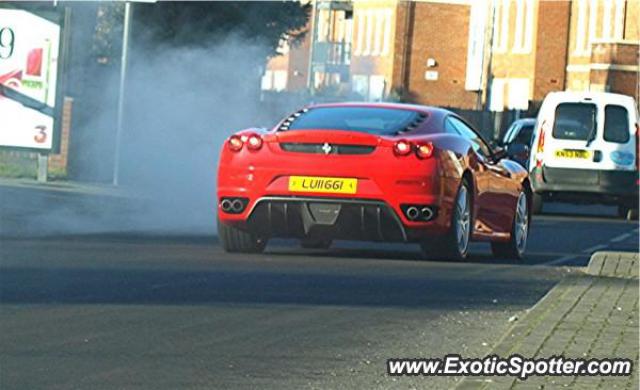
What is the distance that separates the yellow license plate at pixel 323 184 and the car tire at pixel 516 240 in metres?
2.53

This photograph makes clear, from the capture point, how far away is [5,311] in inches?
410

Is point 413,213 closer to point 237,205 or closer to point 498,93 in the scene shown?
point 237,205

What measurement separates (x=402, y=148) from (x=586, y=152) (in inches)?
578

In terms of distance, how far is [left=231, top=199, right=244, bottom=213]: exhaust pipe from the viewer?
49.5 feet

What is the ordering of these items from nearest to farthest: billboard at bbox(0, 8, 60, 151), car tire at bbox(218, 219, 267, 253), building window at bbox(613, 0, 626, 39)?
1. car tire at bbox(218, 219, 267, 253)
2. billboard at bbox(0, 8, 60, 151)
3. building window at bbox(613, 0, 626, 39)

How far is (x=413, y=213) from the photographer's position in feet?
48.8

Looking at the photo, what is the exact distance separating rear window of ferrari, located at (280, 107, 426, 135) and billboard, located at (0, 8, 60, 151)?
9657mm

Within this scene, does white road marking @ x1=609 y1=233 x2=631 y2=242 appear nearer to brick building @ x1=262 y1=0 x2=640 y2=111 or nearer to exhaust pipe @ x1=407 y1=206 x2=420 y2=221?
exhaust pipe @ x1=407 y1=206 x2=420 y2=221

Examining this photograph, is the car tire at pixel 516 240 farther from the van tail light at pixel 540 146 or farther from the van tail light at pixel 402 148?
the van tail light at pixel 540 146

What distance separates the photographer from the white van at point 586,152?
95.5ft

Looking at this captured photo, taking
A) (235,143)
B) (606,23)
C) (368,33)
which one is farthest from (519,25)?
(235,143)

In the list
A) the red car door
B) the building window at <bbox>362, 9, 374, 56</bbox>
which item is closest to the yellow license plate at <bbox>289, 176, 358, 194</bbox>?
the red car door

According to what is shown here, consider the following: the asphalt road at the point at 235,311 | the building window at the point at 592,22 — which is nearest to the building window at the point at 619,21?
the building window at the point at 592,22

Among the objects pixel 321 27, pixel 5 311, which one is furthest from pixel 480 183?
pixel 321 27
